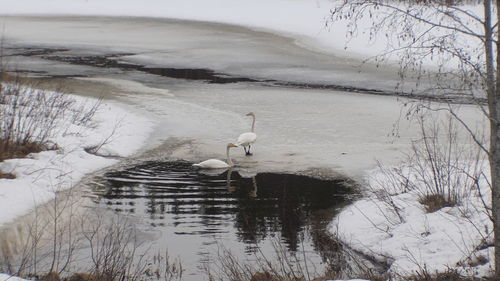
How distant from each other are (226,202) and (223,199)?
15 cm

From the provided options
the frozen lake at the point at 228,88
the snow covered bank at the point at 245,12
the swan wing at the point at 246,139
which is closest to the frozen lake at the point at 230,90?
the frozen lake at the point at 228,88

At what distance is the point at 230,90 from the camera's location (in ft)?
61.9

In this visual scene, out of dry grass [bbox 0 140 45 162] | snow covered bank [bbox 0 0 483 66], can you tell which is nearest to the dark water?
dry grass [bbox 0 140 45 162]

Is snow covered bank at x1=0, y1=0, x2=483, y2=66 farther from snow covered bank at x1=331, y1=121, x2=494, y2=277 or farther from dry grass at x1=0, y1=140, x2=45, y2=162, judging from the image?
snow covered bank at x1=331, y1=121, x2=494, y2=277

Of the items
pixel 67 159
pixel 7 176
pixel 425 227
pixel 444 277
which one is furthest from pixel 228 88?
pixel 444 277

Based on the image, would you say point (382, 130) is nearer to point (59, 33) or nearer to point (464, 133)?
point (464, 133)

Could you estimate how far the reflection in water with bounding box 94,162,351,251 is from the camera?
8.98 metres

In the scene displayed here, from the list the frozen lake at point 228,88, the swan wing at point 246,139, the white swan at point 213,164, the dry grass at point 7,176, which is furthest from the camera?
the frozen lake at point 228,88

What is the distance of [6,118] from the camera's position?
13.0 metres

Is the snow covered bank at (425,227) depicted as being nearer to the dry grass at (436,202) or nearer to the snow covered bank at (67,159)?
the dry grass at (436,202)

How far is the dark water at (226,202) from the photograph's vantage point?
28.8ft

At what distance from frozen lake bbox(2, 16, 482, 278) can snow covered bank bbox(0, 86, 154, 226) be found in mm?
460

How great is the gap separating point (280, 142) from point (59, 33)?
63.3ft

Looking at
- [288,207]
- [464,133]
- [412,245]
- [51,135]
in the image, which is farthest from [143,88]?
[412,245]
